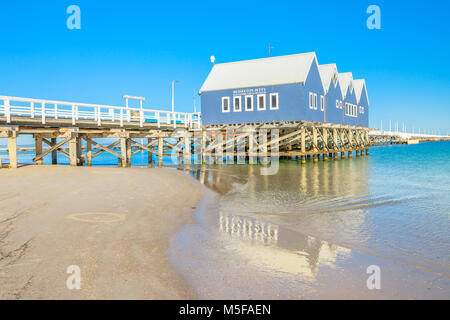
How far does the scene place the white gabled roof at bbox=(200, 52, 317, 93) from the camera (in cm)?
2900

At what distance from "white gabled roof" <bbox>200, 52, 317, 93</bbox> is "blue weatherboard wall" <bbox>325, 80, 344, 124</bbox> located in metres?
5.34

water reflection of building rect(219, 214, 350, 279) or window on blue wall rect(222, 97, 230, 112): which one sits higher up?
window on blue wall rect(222, 97, 230, 112)

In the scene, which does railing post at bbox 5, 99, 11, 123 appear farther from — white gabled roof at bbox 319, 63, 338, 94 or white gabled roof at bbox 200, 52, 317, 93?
white gabled roof at bbox 319, 63, 338, 94

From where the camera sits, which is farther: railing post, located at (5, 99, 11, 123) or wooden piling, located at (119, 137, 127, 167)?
wooden piling, located at (119, 137, 127, 167)

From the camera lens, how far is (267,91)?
29.2 m

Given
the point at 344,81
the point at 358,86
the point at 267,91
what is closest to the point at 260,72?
the point at 267,91

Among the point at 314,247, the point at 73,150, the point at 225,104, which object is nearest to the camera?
the point at 314,247

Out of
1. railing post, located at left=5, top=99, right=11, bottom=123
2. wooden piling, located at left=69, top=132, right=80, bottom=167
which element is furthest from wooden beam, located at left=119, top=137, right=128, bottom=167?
railing post, located at left=5, top=99, right=11, bottom=123

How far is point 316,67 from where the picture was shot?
103 feet

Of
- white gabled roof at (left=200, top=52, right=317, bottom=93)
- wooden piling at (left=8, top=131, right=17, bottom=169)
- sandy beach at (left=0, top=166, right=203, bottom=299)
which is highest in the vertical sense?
white gabled roof at (left=200, top=52, right=317, bottom=93)

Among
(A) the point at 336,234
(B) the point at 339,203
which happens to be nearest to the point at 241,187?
(B) the point at 339,203

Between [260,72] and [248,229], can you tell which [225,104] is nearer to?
[260,72]

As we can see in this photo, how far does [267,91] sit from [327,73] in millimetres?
9708
